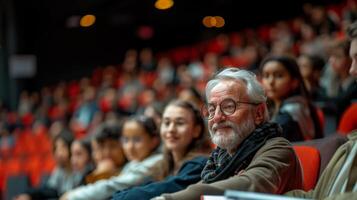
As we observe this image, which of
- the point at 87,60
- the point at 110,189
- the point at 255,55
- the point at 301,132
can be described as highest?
the point at 87,60

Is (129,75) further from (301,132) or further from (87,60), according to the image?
(301,132)

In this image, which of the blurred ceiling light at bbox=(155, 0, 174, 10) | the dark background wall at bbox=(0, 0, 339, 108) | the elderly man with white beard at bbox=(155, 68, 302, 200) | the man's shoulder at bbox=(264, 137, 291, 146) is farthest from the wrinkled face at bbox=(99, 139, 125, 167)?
the blurred ceiling light at bbox=(155, 0, 174, 10)

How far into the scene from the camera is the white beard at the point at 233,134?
211cm

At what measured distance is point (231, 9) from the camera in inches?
491

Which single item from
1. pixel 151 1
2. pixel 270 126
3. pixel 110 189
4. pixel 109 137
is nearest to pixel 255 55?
pixel 151 1

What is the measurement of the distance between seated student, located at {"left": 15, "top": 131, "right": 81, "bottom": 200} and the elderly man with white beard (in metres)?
2.06

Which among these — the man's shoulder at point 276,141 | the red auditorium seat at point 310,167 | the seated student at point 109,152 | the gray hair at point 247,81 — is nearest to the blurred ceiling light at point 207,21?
the seated student at point 109,152

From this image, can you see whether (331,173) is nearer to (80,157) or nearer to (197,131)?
(197,131)

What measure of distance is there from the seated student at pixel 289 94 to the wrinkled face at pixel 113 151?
0.95 metres

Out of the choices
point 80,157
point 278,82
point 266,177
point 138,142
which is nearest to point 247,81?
point 266,177

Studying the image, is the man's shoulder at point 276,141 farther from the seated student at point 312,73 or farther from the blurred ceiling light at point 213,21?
the blurred ceiling light at point 213,21

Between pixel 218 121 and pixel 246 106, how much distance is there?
0.11 metres

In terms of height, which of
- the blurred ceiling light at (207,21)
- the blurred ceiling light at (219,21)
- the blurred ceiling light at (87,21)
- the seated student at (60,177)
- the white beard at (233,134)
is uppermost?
the blurred ceiling light at (87,21)

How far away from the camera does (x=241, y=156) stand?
6.77 feet
